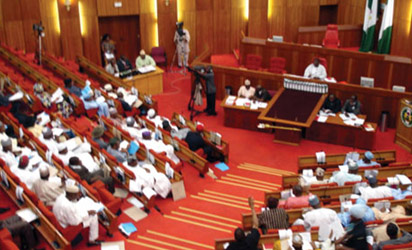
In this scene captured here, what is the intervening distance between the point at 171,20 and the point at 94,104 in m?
5.97

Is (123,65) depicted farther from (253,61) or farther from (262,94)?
(262,94)

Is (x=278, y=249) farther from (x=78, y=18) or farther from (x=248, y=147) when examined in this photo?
(x=78, y=18)

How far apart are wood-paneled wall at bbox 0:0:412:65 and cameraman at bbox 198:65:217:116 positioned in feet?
14.6

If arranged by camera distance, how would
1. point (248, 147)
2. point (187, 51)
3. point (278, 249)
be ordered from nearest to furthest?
point (278, 249) → point (248, 147) → point (187, 51)

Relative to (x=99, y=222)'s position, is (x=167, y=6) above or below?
above

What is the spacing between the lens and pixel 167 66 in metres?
17.2

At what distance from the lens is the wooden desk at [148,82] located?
14.0 m

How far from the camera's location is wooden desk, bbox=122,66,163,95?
45.9 ft

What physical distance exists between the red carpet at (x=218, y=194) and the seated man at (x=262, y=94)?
37.7 inches

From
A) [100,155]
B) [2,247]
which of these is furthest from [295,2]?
[2,247]

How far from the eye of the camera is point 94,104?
11891 mm

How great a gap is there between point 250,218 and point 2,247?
3.28 meters

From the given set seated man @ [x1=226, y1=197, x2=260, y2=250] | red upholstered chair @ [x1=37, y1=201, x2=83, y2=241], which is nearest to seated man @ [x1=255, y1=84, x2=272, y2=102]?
red upholstered chair @ [x1=37, y1=201, x2=83, y2=241]

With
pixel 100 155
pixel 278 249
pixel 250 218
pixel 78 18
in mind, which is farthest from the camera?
pixel 78 18
